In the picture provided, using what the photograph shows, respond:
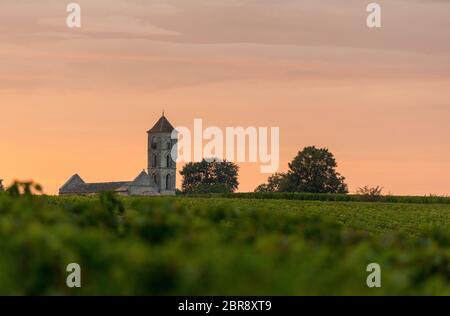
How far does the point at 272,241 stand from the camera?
6.07m

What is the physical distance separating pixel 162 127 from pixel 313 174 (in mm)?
61663

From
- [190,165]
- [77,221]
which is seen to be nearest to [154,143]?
[190,165]

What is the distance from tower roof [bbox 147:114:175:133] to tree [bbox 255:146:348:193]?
2234 inches

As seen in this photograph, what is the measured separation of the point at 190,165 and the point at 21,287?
602ft

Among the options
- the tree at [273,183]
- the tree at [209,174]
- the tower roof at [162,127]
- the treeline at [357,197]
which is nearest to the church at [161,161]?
the tower roof at [162,127]

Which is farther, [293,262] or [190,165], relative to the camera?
[190,165]

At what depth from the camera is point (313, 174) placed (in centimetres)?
14238

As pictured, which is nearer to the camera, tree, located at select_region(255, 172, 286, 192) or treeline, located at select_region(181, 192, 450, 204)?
treeline, located at select_region(181, 192, 450, 204)

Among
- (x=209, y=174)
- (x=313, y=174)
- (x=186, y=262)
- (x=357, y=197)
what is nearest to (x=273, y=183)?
(x=313, y=174)

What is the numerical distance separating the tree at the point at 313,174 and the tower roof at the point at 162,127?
56733mm

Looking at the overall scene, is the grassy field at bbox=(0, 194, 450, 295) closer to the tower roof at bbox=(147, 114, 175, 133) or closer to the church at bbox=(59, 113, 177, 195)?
the church at bbox=(59, 113, 177, 195)

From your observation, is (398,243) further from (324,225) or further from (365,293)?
(365,293)

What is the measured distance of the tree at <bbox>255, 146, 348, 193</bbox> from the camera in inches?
5605

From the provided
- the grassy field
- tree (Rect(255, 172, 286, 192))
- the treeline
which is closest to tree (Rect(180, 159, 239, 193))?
tree (Rect(255, 172, 286, 192))
